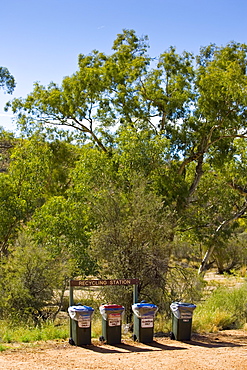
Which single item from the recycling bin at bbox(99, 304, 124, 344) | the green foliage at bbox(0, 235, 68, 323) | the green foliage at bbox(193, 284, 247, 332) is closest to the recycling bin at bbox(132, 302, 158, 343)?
the recycling bin at bbox(99, 304, 124, 344)

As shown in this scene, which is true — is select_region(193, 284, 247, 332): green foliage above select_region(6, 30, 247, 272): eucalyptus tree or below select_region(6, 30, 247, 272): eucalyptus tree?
below

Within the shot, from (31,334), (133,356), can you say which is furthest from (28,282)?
(133,356)

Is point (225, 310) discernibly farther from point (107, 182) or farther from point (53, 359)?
point (53, 359)

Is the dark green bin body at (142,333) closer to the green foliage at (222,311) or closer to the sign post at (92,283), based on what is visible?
the sign post at (92,283)

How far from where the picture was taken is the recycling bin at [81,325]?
1080 cm

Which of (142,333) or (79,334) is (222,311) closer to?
(142,333)

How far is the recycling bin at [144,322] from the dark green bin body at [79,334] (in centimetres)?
118

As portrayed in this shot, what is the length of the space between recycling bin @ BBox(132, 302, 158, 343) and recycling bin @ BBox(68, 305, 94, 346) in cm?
115

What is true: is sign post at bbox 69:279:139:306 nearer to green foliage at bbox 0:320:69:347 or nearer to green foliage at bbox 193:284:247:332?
green foliage at bbox 0:320:69:347

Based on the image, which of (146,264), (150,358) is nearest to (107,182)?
(146,264)

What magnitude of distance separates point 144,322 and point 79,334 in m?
1.50

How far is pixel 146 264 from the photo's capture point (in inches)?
543

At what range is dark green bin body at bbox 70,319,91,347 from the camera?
10.8 meters

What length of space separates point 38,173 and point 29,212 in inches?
63.7
